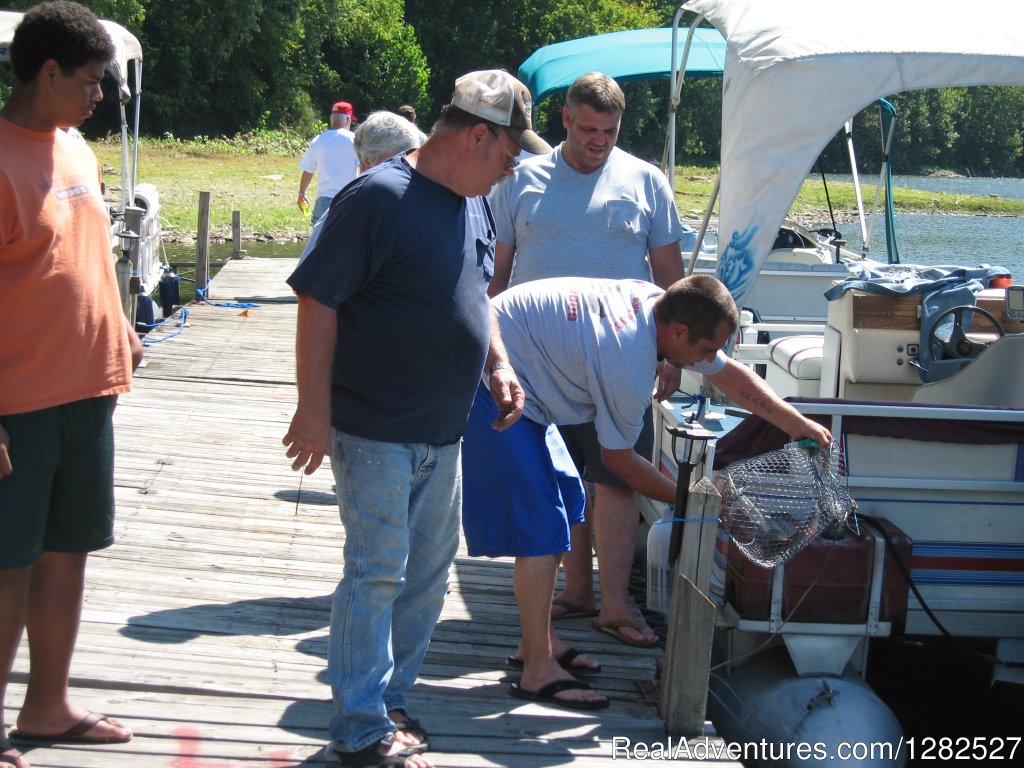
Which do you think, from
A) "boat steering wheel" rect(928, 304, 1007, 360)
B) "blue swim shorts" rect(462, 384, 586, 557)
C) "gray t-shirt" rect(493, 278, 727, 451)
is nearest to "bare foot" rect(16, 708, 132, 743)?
"blue swim shorts" rect(462, 384, 586, 557)

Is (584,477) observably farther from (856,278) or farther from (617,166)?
(856,278)

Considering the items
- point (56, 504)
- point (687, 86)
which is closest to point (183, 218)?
point (687, 86)

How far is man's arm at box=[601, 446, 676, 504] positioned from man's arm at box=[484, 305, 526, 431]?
1.72 ft

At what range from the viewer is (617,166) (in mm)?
4789

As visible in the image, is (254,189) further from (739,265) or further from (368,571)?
(368,571)

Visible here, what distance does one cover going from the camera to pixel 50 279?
9.35 ft

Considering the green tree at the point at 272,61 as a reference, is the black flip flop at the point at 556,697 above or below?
below

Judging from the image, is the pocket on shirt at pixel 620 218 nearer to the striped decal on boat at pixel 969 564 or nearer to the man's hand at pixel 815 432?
the man's hand at pixel 815 432

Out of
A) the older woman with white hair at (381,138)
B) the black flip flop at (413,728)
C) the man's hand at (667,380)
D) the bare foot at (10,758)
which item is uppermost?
the older woman with white hair at (381,138)

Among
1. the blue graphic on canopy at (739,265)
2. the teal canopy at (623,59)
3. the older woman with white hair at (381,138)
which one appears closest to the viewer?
the older woman with white hair at (381,138)

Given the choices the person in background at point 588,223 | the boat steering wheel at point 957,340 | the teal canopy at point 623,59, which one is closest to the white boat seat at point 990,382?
the boat steering wheel at point 957,340

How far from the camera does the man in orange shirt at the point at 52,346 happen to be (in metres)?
2.81

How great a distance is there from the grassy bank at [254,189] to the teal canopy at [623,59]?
31.9 feet

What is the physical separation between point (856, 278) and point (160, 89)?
43377 millimetres
